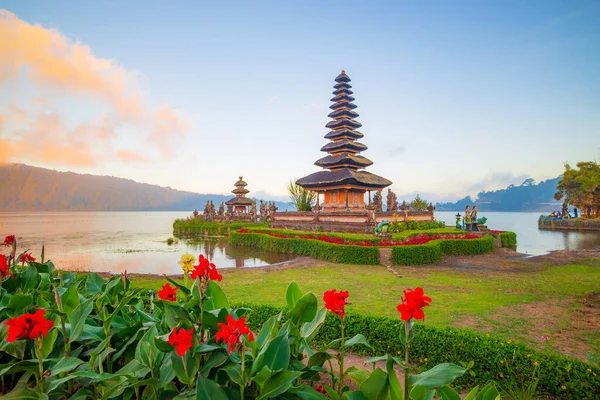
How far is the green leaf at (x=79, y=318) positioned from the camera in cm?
206

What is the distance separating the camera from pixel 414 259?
13.2m

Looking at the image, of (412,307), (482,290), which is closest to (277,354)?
(412,307)

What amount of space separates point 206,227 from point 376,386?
35.5 m

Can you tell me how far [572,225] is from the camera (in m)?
40.8

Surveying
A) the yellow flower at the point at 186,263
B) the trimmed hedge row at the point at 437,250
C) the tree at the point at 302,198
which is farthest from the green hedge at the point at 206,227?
the yellow flower at the point at 186,263

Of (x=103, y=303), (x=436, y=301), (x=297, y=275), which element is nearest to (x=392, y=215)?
(x=297, y=275)

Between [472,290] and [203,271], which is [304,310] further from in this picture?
[472,290]

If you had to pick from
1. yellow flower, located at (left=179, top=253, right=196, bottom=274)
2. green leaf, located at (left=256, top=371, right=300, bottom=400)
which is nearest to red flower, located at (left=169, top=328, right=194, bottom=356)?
green leaf, located at (left=256, top=371, right=300, bottom=400)

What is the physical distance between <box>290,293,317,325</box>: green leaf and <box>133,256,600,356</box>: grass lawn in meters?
4.25

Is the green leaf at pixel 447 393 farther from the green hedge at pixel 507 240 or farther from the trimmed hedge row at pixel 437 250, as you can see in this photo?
the green hedge at pixel 507 240

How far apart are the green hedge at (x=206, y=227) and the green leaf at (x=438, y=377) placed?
32.0 metres

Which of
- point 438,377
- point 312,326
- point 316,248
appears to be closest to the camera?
point 438,377

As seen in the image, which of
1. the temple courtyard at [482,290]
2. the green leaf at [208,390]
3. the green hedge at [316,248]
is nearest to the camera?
the green leaf at [208,390]

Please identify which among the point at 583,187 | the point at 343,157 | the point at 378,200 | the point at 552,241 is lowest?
the point at 552,241
